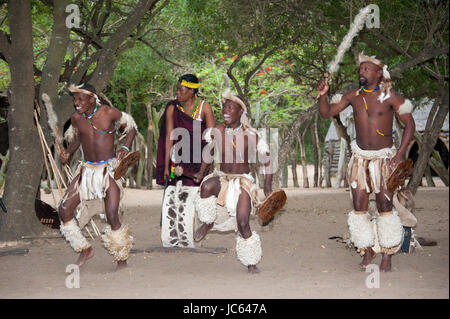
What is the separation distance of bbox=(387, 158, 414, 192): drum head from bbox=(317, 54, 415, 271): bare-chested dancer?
86mm

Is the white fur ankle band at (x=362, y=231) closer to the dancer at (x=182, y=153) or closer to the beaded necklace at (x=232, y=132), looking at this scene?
the beaded necklace at (x=232, y=132)

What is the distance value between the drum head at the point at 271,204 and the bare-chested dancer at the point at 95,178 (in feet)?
4.42

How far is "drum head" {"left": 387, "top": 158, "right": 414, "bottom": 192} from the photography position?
549 cm

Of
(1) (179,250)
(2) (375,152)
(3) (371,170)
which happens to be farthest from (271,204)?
(1) (179,250)

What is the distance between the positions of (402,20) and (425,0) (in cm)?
136

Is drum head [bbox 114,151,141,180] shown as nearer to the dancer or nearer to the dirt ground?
the dancer

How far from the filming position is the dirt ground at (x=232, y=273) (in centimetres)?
467

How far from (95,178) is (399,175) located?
9.47ft

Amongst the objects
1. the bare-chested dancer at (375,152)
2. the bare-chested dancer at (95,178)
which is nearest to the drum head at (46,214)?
the bare-chested dancer at (95,178)

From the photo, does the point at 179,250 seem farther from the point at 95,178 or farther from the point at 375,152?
the point at 375,152

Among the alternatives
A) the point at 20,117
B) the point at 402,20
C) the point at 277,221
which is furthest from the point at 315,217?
the point at 20,117

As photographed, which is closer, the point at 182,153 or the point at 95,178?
the point at 95,178

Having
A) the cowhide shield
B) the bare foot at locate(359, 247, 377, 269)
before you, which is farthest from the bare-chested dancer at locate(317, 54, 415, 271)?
the cowhide shield

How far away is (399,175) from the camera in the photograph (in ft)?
18.2
